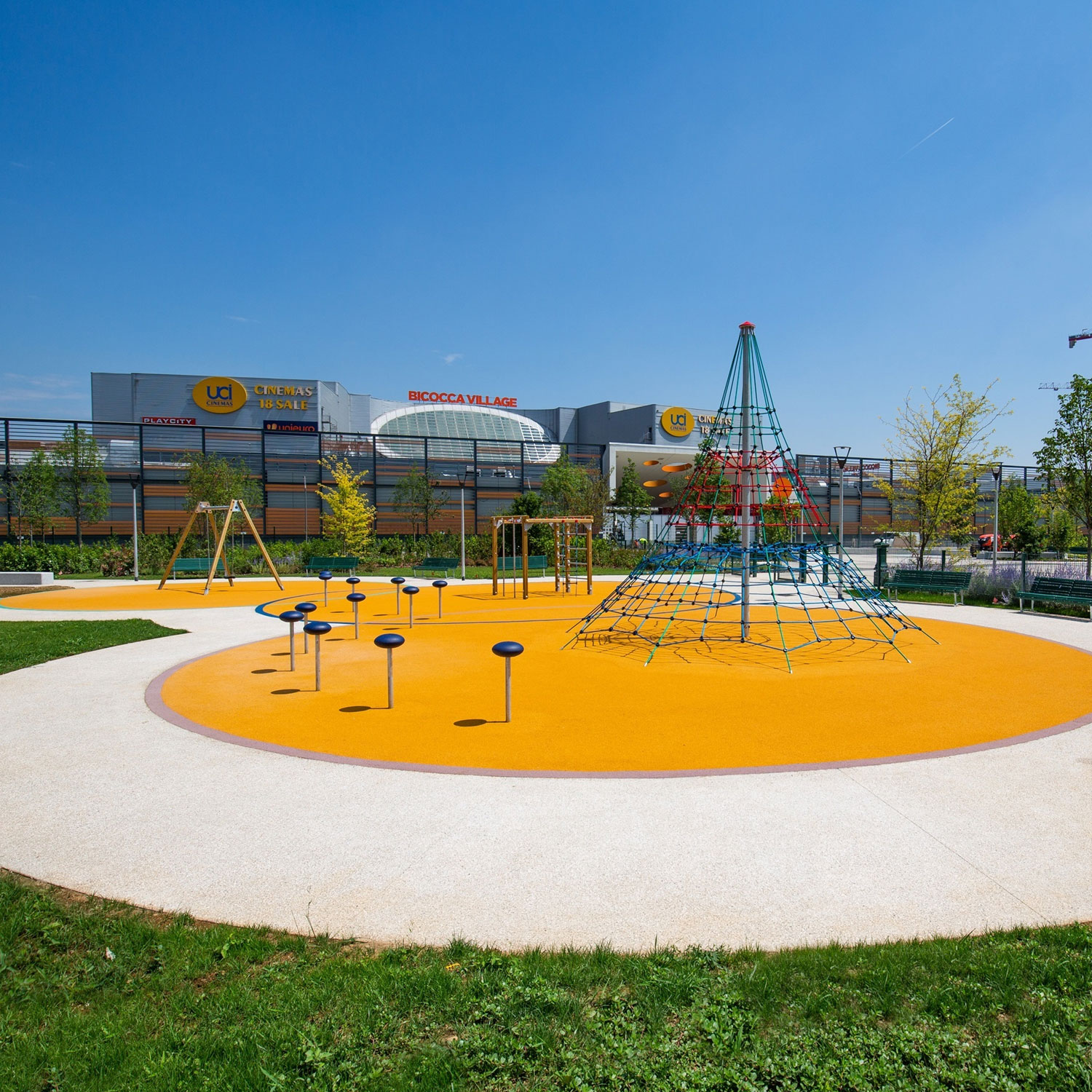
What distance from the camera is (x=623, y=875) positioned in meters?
4.56

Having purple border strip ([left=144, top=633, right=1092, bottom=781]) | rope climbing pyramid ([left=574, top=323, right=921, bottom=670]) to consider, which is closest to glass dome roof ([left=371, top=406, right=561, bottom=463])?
rope climbing pyramid ([left=574, top=323, right=921, bottom=670])

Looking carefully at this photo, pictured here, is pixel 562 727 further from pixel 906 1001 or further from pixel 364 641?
pixel 364 641

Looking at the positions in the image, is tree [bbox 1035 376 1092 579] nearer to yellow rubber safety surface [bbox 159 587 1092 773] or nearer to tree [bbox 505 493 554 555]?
yellow rubber safety surface [bbox 159 587 1092 773]

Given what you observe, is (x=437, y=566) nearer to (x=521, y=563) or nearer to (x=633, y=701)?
(x=521, y=563)

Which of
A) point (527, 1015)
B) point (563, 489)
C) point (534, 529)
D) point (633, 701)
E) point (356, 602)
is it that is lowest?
point (633, 701)

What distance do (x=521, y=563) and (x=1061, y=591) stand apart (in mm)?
21295

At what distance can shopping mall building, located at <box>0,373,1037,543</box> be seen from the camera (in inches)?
2052

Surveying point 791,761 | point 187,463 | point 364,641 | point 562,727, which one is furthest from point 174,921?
point 187,463

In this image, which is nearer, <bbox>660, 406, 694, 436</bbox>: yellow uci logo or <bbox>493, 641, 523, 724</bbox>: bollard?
<bbox>493, 641, 523, 724</bbox>: bollard

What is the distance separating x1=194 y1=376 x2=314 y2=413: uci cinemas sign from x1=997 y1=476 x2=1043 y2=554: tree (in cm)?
5687

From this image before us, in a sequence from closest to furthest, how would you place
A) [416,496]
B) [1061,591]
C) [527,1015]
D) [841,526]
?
[527,1015], [1061,591], [841,526], [416,496]

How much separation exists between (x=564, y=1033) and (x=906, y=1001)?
5.13 feet

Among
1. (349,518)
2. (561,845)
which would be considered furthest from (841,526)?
(349,518)

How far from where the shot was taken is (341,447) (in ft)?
186
